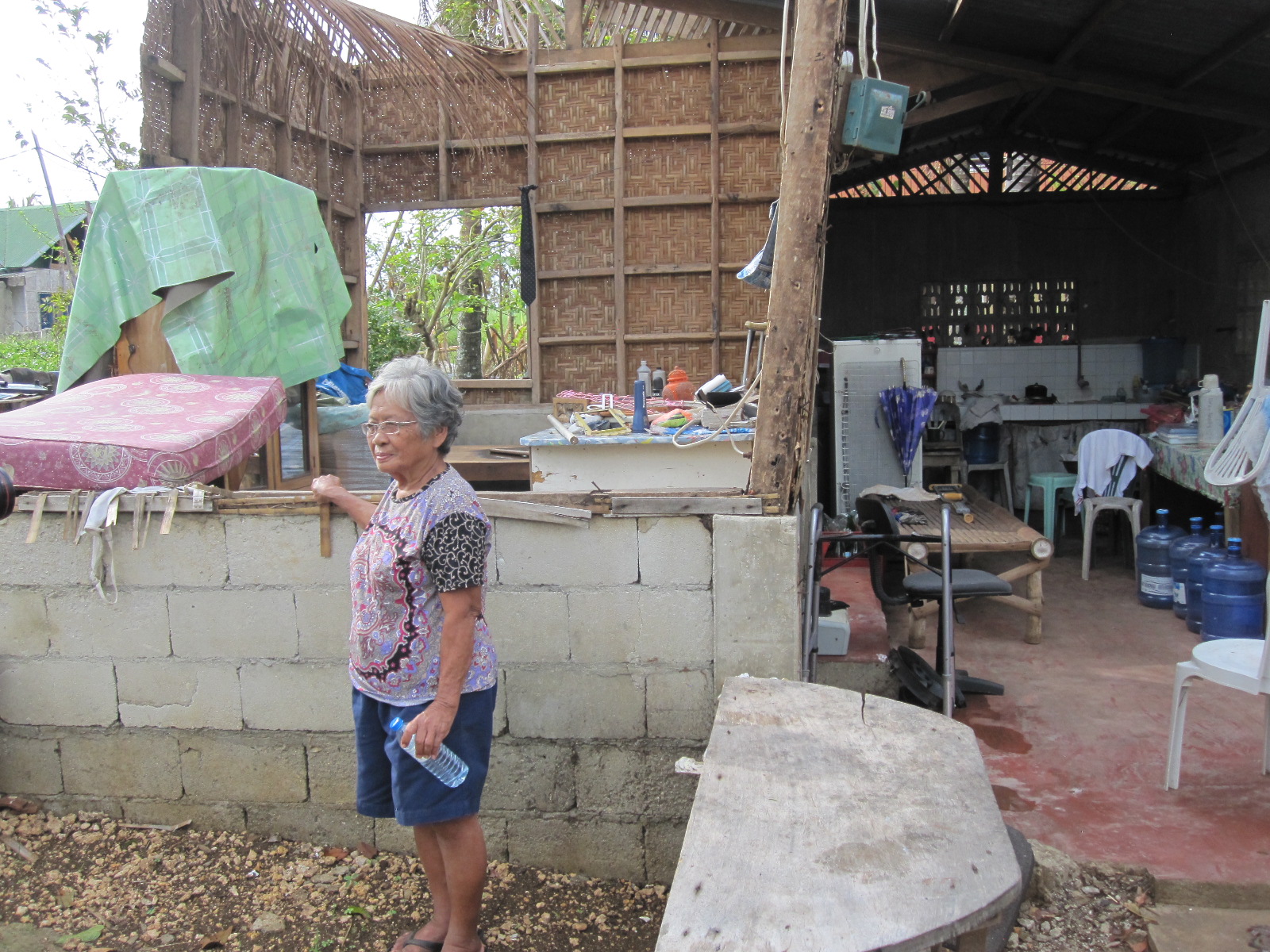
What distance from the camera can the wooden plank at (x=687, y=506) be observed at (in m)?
3.13

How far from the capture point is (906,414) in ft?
24.9

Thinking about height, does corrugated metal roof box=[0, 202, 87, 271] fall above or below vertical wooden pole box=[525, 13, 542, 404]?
above

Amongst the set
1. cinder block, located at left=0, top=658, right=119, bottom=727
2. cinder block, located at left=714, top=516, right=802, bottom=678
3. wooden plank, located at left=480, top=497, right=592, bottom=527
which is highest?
wooden plank, located at left=480, top=497, right=592, bottom=527

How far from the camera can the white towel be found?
7.22 meters

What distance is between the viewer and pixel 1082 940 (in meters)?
2.91

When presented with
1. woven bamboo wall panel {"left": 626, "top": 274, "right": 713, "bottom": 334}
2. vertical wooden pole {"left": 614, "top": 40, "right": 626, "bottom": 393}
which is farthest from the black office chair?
vertical wooden pole {"left": 614, "top": 40, "right": 626, "bottom": 393}

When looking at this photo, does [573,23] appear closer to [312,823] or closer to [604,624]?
[604,624]

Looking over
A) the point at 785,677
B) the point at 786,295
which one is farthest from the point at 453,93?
the point at 785,677

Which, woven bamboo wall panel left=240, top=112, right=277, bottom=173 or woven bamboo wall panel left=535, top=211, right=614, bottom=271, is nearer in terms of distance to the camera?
woven bamboo wall panel left=240, top=112, right=277, bottom=173

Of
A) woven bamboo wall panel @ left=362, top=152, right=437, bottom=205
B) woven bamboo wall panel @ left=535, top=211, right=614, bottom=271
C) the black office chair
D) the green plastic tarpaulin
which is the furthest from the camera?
woven bamboo wall panel @ left=362, top=152, right=437, bottom=205

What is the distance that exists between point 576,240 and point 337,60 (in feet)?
7.81

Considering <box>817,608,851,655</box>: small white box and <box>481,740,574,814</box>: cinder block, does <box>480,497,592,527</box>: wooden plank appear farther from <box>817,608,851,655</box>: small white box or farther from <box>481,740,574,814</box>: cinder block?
<box>817,608,851,655</box>: small white box

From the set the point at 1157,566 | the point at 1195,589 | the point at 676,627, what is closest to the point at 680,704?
the point at 676,627

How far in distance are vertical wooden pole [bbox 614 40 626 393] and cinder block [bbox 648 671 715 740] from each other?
5.10 meters
